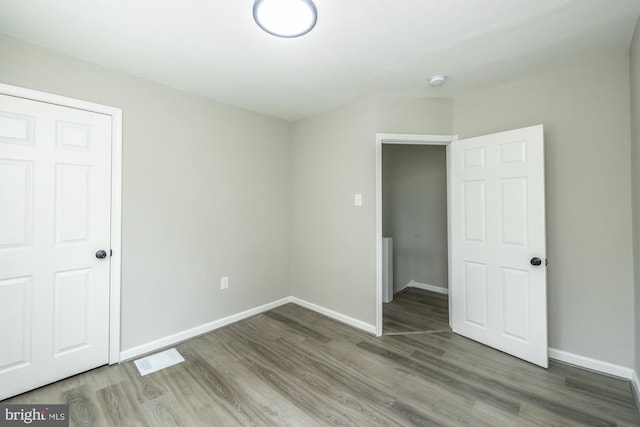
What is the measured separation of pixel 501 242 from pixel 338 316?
6.09 ft

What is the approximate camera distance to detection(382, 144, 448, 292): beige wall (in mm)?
4273

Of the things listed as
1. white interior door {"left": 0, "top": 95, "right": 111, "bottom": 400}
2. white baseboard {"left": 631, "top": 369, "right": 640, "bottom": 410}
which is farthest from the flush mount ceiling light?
white baseboard {"left": 631, "top": 369, "right": 640, "bottom": 410}

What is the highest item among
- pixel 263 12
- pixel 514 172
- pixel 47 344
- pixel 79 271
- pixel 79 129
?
pixel 263 12

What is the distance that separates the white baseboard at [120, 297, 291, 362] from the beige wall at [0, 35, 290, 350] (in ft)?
0.16

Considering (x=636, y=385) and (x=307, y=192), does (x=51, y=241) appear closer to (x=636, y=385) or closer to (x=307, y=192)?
(x=307, y=192)

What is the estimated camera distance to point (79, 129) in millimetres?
2123

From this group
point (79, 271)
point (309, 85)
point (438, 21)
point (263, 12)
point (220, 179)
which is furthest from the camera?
point (220, 179)

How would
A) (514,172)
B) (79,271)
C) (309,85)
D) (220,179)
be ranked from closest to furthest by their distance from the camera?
(79,271) → (514,172) → (309,85) → (220,179)

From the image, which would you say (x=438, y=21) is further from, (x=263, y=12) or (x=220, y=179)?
(x=220, y=179)

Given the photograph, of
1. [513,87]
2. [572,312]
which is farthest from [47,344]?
[513,87]

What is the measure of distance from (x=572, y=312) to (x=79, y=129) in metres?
4.25

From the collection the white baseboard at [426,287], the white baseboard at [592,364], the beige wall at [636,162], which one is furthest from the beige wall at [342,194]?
the white baseboard at [426,287]

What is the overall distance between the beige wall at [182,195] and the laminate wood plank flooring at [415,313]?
57.8 inches

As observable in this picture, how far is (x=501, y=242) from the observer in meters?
2.49
